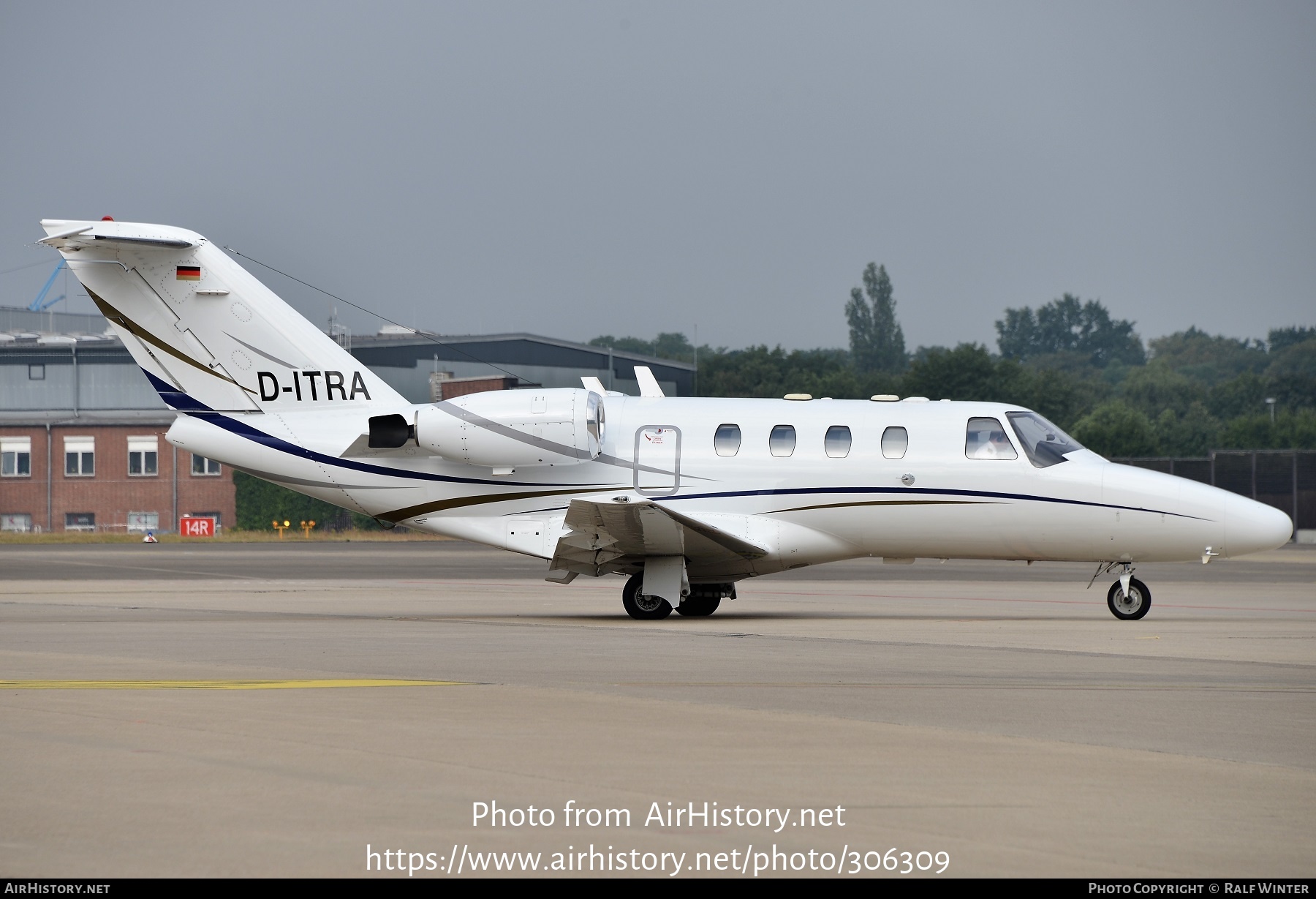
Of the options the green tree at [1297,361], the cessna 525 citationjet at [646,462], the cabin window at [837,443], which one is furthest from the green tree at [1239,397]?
the cabin window at [837,443]

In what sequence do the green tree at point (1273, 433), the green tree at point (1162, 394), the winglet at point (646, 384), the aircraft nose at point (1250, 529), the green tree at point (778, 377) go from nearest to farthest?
the aircraft nose at point (1250, 529)
the winglet at point (646, 384)
the green tree at point (1273, 433)
the green tree at point (778, 377)
the green tree at point (1162, 394)

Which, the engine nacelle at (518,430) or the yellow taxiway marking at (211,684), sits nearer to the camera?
the yellow taxiway marking at (211,684)

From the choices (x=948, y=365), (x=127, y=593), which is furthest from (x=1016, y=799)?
(x=948, y=365)

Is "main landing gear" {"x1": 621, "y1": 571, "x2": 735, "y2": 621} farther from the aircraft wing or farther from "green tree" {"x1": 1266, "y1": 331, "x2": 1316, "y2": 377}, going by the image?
"green tree" {"x1": 1266, "y1": 331, "x2": 1316, "y2": 377}

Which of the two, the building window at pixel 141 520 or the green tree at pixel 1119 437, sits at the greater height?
the green tree at pixel 1119 437

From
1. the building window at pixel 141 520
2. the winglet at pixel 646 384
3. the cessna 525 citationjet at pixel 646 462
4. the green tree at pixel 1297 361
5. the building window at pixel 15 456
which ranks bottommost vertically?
the building window at pixel 141 520

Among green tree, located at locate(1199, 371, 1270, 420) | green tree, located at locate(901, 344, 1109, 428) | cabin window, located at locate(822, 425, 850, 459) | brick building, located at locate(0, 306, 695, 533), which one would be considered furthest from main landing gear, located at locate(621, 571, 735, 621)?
green tree, located at locate(1199, 371, 1270, 420)

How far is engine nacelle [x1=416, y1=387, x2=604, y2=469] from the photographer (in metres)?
19.2

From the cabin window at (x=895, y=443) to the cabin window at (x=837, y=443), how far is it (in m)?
0.50

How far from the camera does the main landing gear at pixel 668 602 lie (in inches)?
743

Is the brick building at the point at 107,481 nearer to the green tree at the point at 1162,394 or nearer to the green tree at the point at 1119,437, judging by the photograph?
the green tree at the point at 1119,437

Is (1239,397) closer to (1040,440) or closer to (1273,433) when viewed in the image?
A: (1273,433)

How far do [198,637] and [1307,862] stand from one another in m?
12.6

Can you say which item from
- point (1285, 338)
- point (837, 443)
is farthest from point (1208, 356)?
point (837, 443)
